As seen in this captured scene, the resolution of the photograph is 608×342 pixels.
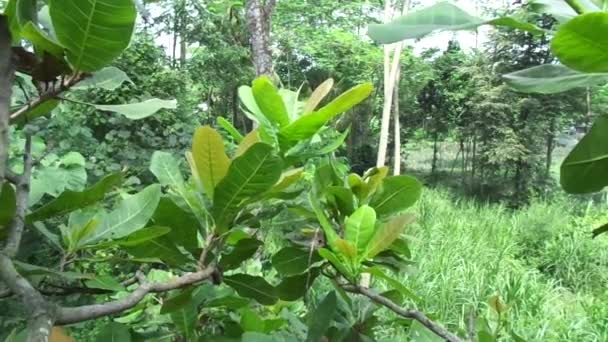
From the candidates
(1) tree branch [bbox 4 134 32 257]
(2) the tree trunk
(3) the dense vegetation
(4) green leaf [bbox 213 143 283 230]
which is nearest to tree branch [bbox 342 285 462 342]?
(3) the dense vegetation

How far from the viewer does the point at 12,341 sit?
0.30 meters

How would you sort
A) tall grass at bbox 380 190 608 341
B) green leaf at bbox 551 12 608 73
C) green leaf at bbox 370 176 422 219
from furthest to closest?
tall grass at bbox 380 190 608 341 < green leaf at bbox 370 176 422 219 < green leaf at bbox 551 12 608 73

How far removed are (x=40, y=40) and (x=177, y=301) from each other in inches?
7.4

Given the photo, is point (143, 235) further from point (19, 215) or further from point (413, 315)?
point (413, 315)

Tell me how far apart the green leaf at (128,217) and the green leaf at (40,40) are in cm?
10

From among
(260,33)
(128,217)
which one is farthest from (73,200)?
(260,33)

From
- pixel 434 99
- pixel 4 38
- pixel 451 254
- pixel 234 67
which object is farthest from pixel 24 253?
pixel 434 99

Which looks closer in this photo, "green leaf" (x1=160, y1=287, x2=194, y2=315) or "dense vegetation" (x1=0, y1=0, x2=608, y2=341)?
"dense vegetation" (x1=0, y1=0, x2=608, y2=341)

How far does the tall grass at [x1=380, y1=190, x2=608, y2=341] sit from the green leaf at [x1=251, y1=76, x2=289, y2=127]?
1712 mm

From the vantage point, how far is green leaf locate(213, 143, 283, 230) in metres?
0.32

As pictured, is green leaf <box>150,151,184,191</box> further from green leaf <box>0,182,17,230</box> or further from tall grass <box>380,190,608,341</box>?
tall grass <box>380,190,608,341</box>

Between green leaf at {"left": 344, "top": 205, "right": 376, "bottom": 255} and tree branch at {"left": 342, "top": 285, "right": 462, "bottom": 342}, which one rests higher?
green leaf at {"left": 344, "top": 205, "right": 376, "bottom": 255}

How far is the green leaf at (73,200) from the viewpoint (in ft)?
1.07

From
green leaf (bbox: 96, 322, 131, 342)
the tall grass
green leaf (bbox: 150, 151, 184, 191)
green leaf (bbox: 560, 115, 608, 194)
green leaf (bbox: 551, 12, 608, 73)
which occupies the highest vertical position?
green leaf (bbox: 551, 12, 608, 73)
